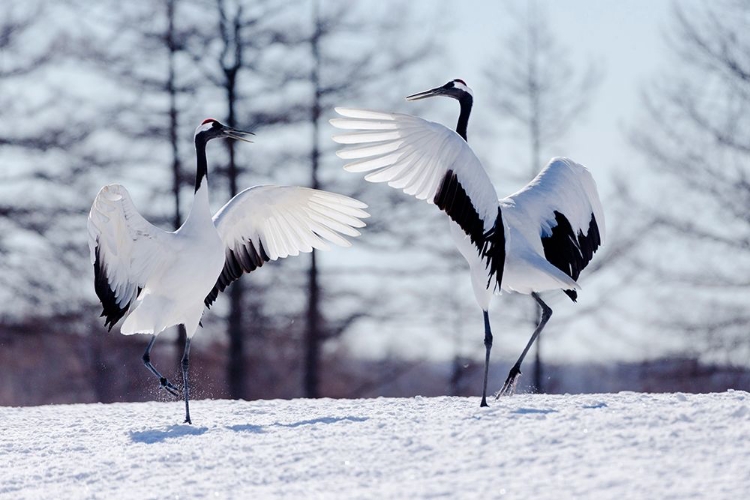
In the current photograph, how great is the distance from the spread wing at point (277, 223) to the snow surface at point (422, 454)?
7.10ft

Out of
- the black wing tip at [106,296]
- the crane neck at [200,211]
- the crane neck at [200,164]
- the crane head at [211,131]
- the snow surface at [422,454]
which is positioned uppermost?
the crane head at [211,131]

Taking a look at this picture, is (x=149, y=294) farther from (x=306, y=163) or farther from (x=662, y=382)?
(x=662, y=382)

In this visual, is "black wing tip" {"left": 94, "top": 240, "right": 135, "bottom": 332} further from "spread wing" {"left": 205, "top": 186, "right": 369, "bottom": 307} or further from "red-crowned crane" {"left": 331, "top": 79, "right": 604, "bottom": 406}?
"red-crowned crane" {"left": 331, "top": 79, "right": 604, "bottom": 406}

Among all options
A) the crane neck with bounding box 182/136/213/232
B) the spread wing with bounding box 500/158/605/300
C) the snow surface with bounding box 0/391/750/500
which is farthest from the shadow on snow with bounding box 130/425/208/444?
the spread wing with bounding box 500/158/605/300

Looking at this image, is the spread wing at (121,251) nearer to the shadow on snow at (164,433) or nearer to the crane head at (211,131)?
the crane head at (211,131)

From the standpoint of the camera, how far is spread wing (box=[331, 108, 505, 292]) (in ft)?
26.5

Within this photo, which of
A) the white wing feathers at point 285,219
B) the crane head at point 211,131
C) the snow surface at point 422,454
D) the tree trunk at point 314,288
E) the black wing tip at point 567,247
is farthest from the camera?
the tree trunk at point 314,288

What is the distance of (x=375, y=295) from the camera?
67.4 ft

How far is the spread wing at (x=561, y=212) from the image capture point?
9297 millimetres

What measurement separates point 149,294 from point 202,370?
13.9 metres

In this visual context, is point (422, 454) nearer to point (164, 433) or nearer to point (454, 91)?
point (164, 433)

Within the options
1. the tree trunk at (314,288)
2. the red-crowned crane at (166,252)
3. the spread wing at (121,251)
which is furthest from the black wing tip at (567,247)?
the tree trunk at (314,288)

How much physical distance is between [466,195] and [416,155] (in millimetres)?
423

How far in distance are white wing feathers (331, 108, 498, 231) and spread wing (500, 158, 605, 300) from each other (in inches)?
43.1
